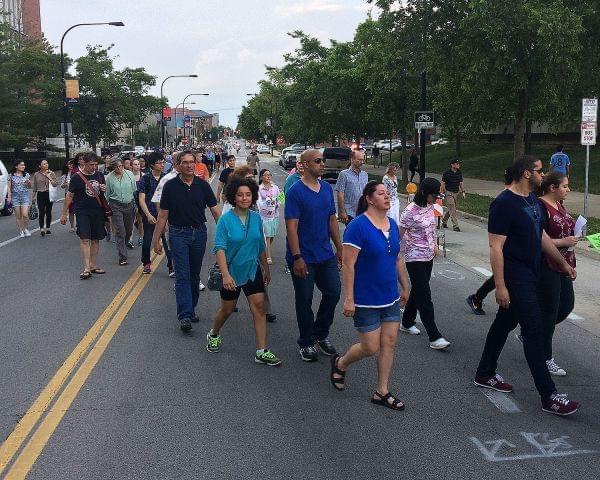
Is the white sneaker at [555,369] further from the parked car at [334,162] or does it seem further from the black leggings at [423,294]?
the parked car at [334,162]

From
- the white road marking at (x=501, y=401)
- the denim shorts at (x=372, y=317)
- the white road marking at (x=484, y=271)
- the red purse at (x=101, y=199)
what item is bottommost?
the white road marking at (x=501, y=401)

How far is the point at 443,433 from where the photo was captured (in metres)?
4.28

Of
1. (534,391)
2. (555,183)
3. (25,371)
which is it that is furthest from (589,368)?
(25,371)

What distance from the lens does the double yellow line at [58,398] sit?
3.96 metres

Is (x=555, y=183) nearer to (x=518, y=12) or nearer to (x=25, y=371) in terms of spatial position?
(x=25, y=371)

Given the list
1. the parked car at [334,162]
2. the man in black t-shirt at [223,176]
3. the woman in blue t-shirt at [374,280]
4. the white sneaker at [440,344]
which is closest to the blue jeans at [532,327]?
the woman in blue t-shirt at [374,280]

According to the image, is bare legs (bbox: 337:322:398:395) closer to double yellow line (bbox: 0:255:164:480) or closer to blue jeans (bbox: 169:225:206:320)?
double yellow line (bbox: 0:255:164:480)

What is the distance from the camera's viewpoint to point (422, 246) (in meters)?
6.27

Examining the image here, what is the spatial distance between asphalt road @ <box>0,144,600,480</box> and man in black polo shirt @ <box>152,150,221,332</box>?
0.36 meters

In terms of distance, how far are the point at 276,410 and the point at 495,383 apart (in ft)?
5.53

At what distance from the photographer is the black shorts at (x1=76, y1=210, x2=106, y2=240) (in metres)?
9.36

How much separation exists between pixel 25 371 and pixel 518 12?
16390 millimetres

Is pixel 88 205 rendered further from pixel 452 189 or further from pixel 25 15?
pixel 25 15

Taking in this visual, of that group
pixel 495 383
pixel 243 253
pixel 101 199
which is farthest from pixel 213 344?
pixel 101 199
